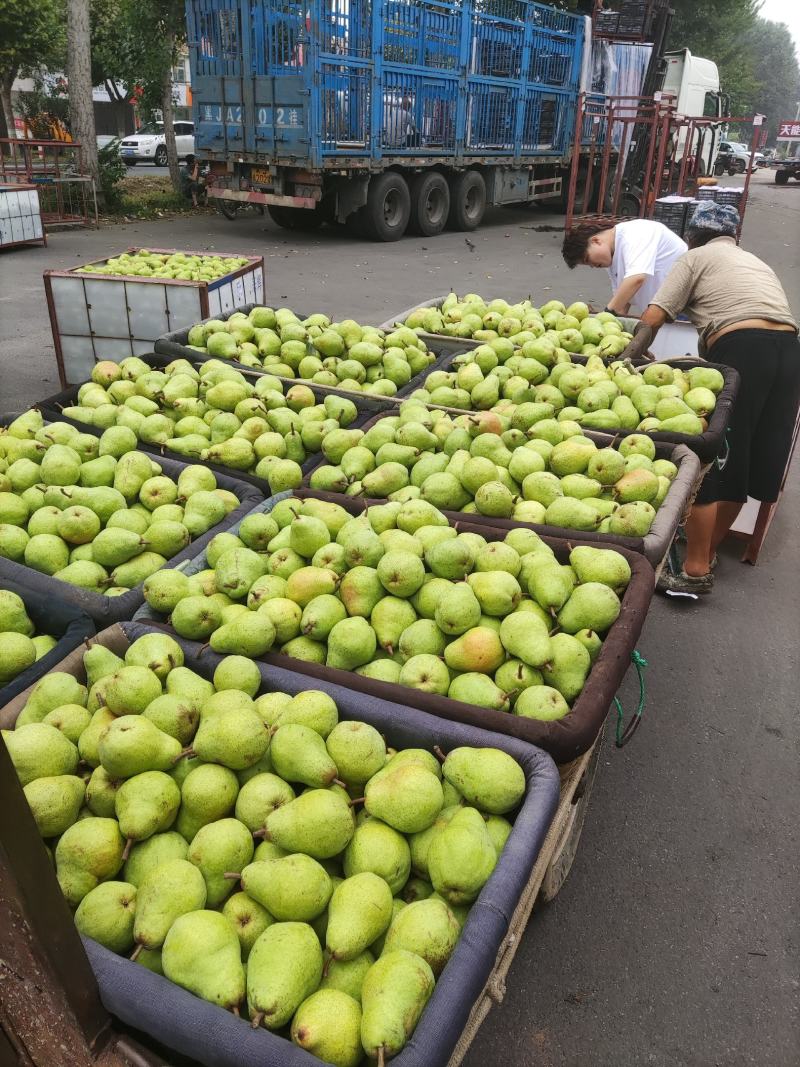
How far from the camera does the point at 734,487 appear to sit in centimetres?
452

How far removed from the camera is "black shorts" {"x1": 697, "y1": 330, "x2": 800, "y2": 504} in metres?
4.33

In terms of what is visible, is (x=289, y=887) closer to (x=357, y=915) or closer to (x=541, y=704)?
(x=357, y=915)

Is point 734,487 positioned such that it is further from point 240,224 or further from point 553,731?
point 240,224

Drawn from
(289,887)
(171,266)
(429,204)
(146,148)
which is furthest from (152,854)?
(146,148)

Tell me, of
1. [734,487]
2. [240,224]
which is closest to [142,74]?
[240,224]

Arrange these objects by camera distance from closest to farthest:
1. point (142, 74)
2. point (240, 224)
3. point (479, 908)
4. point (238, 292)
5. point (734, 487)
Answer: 1. point (479, 908)
2. point (734, 487)
3. point (238, 292)
4. point (240, 224)
5. point (142, 74)

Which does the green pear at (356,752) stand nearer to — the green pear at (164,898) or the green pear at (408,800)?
the green pear at (408,800)

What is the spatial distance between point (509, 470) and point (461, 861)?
70.8 inches

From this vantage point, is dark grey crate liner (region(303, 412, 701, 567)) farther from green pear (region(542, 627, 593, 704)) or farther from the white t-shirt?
the white t-shirt

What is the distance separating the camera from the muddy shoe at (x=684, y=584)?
464cm

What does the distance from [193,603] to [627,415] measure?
233 cm

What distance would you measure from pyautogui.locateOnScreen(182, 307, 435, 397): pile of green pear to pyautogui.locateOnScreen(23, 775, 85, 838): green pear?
2784 millimetres

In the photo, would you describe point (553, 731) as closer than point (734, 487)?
Yes

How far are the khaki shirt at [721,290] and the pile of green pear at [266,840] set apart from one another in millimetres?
3657
